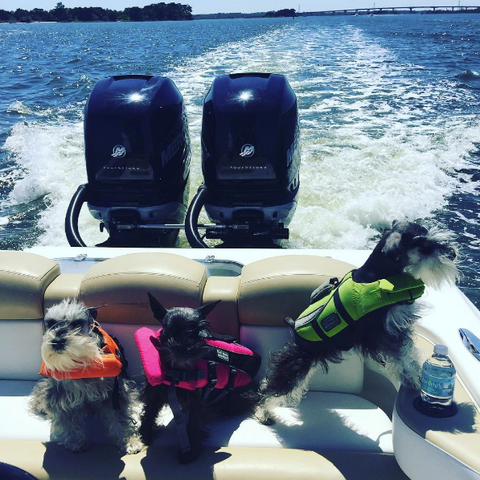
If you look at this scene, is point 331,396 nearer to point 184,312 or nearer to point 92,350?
point 184,312

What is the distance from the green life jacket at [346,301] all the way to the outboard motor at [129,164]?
2013 millimetres

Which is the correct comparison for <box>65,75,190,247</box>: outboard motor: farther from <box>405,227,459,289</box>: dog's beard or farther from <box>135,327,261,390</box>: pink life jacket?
<box>405,227,459,289</box>: dog's beard

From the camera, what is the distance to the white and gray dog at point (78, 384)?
6.11 feet

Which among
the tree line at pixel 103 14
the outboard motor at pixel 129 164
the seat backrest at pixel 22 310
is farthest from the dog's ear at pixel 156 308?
the tree line at pixel 103 14

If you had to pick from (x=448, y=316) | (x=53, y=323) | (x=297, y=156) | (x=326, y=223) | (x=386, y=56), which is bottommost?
(x=326, y=223)

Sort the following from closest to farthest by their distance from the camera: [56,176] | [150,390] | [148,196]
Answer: [150,390], [148,196], [56,176]

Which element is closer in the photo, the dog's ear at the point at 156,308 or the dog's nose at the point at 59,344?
the dog's nose at the point at 59,344

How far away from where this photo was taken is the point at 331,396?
2.38 meters

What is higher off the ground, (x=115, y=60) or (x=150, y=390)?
(x=115, y=60)

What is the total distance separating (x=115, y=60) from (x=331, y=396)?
1792 cm

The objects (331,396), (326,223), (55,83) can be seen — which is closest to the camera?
(331,396)

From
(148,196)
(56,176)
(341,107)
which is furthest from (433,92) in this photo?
(148,196)

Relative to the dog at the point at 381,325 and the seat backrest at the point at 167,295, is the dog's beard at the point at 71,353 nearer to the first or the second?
the seat backrest at the point at 167,295

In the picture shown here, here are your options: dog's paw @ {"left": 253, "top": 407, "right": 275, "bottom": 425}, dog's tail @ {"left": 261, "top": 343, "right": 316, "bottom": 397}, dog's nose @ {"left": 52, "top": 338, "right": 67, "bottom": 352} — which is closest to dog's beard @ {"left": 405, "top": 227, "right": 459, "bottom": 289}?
dog's tail @ {"left": 261, "top": 343, "right": 316, "bottom": 397}
